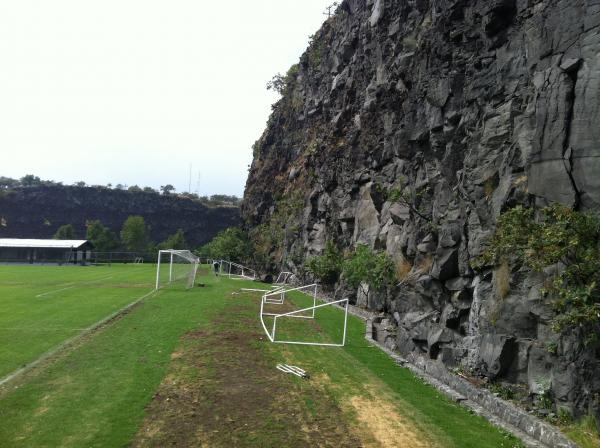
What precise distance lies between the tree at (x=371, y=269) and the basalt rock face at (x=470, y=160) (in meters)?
0.90

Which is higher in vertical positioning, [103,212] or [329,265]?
[103,212]

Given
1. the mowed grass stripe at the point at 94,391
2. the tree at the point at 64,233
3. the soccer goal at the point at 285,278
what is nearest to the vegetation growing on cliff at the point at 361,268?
the soccer goal at the point at 285,278

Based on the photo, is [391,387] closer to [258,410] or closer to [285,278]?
[258,410]

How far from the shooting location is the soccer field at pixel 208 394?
939cm

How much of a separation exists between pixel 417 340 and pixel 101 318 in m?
13.0

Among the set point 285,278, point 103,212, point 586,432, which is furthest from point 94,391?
point 103,212

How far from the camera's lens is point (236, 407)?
10.9 m

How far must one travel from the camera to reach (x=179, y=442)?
29.2 feet

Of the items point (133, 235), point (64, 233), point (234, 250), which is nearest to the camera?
point (234, 250)

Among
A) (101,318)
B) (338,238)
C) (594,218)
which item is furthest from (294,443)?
(338,238)

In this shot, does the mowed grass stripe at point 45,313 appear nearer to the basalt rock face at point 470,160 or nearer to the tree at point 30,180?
the basalt rock face at point 470,160

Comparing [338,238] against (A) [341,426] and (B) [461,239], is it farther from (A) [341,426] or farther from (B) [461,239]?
(A) [341,426]

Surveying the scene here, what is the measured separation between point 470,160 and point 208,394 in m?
11.8

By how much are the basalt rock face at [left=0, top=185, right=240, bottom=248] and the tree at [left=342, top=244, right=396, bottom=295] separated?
10280 cm
